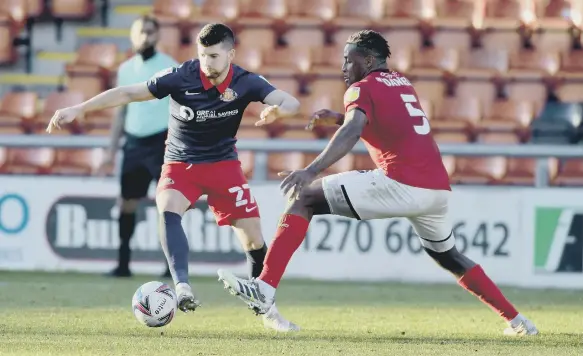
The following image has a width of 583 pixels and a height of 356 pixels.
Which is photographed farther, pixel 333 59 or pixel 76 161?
pixel 333 59

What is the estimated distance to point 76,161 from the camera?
46.4 ft

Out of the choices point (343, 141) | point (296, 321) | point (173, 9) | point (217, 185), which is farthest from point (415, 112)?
point (173, 9)

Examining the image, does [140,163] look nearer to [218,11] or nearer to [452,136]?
[452,136]

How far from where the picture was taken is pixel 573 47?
1544 centimetres

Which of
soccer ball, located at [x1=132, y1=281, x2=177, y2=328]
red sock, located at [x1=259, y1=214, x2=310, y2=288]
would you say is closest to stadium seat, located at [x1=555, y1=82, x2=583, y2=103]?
red sock, located at [x1=259, y1=214, x2=310, y2=288]

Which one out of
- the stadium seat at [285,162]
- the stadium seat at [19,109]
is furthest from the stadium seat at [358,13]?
the stadium seat at [19,109]

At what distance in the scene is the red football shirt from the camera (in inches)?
281

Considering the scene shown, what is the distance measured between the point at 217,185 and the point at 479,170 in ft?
20.5

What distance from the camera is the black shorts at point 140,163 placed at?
10.8m

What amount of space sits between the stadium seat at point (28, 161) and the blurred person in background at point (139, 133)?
3105 mm

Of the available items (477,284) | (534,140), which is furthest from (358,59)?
(534,140)

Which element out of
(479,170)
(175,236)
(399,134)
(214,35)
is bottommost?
(479,170)

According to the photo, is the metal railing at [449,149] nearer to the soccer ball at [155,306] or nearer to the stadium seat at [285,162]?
the stadium seat at [285,162]

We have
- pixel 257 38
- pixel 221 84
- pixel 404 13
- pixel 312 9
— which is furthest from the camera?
pixel 312 9
